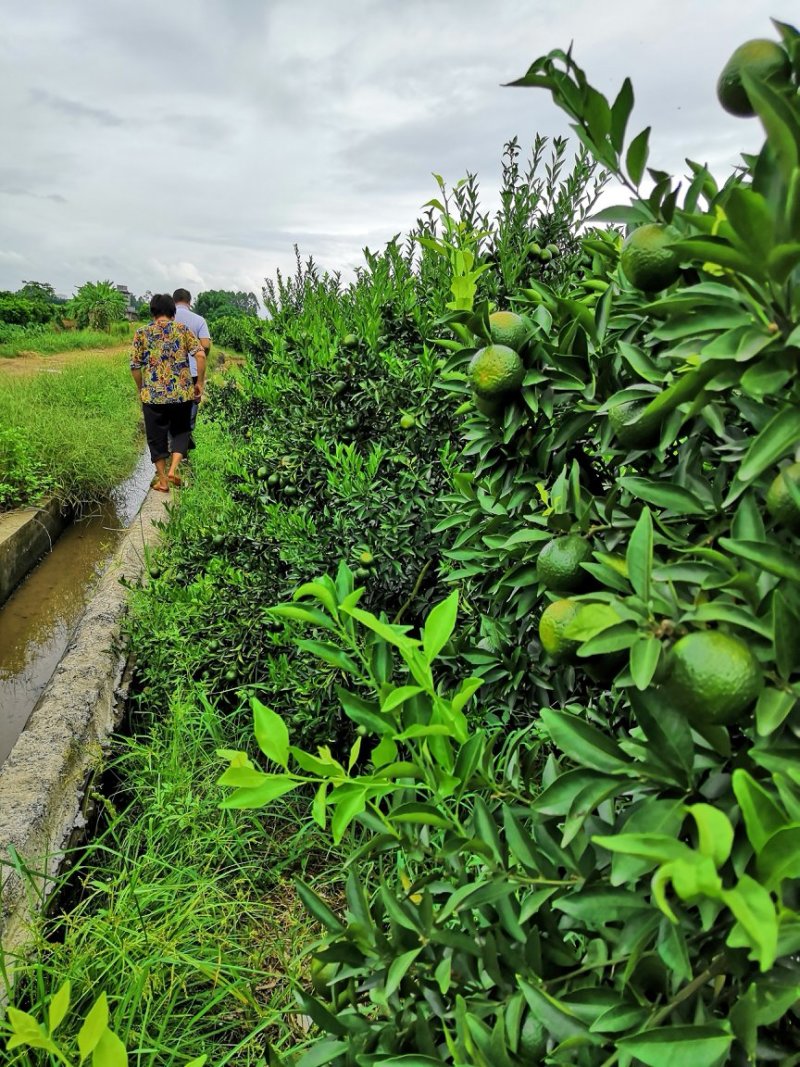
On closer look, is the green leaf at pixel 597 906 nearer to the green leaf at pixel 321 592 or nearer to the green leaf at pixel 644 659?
the green leaf at pixel 644 659

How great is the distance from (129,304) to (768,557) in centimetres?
4004

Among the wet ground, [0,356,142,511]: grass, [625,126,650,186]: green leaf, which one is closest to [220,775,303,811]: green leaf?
[625,126,650,186]: green leaf

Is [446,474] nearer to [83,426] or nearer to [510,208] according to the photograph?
[510,208]

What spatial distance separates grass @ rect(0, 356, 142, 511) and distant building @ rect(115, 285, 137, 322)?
24.3 meters

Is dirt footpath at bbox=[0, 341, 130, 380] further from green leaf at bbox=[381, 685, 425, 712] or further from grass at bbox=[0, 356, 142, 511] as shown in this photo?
green leaf at bbox=[381, 685, 425, 712]

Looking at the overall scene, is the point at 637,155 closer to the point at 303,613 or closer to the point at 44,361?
the point at 303,613

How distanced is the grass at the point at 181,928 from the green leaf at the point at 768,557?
45.6 inches

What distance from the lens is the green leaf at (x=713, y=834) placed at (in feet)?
1.47

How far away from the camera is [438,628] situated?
0.73 m

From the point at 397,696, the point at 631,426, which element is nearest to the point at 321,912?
the point at 397,696

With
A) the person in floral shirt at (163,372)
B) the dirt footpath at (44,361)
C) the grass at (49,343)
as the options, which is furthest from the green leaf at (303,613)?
the grass at (49,343)

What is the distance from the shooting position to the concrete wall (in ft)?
15.5

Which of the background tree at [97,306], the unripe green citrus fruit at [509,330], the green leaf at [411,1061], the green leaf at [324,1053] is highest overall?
the background tree at [97,306]

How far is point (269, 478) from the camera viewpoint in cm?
253
